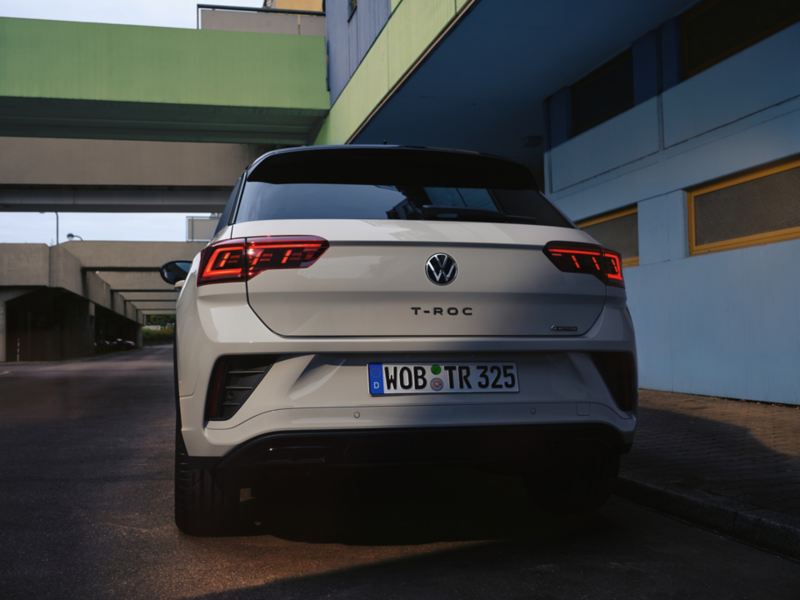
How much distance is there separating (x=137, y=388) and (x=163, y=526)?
10836 mm

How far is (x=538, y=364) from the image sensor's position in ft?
10.9

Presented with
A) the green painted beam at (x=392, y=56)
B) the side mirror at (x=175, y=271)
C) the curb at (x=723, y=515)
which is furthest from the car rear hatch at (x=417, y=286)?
the green painted beam at (x=392, y=56)

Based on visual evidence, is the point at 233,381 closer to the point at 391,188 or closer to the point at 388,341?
the point at 388,341

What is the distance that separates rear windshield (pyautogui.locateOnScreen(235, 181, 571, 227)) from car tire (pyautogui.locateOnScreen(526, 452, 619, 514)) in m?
1.13

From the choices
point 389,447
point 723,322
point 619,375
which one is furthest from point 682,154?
point 389,447

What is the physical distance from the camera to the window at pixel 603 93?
10453mm

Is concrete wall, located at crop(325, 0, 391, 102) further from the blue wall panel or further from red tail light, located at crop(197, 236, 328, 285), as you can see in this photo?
red tail light, located at crop(197, 236, 328, 285)

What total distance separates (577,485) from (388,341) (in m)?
1.39

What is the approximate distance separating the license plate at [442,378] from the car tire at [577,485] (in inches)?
27.0

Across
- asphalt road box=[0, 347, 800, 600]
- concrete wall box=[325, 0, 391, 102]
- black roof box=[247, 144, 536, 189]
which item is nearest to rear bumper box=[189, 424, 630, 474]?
asphalt road box=[0, 347, 800, 600]

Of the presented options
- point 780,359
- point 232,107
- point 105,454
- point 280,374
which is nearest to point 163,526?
point 280,374

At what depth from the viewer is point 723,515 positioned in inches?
149

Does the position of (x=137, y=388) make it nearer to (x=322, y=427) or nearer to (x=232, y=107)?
(x=232, y=107)

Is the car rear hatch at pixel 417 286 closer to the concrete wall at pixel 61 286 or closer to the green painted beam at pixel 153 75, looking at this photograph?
the green painted beam at pixel 153 75
